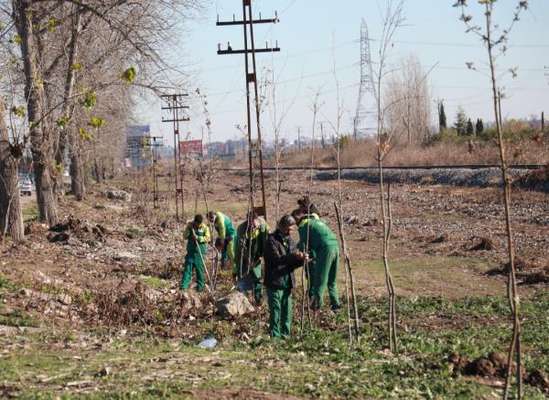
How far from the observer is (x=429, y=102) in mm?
85938

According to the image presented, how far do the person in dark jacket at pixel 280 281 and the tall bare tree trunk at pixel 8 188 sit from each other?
683 cm

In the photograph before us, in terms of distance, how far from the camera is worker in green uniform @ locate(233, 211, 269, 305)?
14250 millimetres

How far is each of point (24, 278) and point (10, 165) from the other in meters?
4.44

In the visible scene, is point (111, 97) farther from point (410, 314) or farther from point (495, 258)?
point (410, 314)

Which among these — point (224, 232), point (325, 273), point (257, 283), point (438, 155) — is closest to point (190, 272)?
point (224, 232)

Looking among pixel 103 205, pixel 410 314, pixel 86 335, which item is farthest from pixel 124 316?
pixel 103 205

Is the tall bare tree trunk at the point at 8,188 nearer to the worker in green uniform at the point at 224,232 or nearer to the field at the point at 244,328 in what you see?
the field at the point at 244,328

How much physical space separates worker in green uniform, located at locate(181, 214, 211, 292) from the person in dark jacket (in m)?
4.40

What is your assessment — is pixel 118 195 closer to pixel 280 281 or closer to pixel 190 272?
pixel 190 272

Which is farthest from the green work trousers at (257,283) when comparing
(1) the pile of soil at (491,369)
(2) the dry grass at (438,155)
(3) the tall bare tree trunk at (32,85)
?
(2) the dry grass at (438,155)

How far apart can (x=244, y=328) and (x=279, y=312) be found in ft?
2.62

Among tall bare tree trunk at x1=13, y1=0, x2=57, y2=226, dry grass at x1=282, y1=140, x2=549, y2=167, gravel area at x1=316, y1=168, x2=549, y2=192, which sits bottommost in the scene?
gravel area at x1=316, y1=168, x2=549, y2=192

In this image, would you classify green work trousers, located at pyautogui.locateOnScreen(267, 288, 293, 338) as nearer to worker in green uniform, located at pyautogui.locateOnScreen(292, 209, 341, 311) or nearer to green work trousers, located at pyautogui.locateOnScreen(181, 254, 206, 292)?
worker in green uniform, located at pyautogui.locateOnScreen(292, 209, 341, 311)

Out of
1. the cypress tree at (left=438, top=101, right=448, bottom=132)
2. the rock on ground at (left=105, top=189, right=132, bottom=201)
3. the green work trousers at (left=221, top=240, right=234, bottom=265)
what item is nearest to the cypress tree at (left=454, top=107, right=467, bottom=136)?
the cypress tree at (left=438, top=101, right=448, bottom=132)
